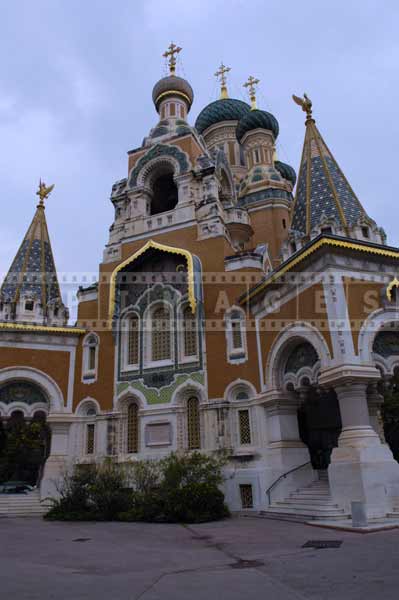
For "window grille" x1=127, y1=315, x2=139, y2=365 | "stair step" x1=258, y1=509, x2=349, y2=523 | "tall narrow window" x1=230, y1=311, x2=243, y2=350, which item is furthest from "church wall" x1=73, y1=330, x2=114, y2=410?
"stair step" x1=258, y1=509, x2=349, y2=523

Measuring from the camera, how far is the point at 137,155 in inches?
818

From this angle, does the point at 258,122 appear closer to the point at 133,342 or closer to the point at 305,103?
the point at 305,103

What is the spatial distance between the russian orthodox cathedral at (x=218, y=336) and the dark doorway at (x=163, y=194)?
0.21 ft

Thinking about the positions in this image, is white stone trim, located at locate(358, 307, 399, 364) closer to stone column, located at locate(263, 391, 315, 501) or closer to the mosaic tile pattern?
stone column, located at locate(263, 391, 315, 501)

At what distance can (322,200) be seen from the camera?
1487cm

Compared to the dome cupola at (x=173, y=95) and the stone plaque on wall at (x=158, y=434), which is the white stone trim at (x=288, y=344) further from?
the dome cupola at (x=173, y=95)

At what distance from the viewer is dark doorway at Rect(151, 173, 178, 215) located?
2127 cm

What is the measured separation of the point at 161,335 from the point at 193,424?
11.1ft

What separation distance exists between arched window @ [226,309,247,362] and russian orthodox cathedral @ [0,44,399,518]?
0.15 feet

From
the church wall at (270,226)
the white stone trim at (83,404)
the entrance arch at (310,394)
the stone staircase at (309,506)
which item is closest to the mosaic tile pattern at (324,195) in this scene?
the entrance arch at (310,394)

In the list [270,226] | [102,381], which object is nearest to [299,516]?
[102,381]

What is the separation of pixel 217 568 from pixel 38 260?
1629 centimetres

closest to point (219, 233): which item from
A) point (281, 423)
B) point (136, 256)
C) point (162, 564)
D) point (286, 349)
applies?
point (136, 256)

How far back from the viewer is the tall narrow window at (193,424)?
15312mm
